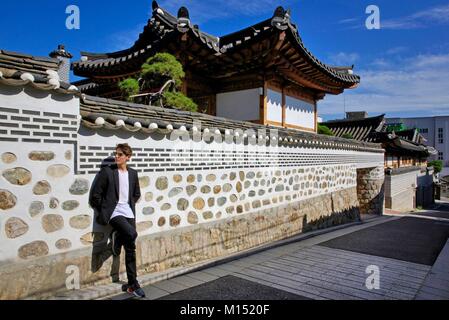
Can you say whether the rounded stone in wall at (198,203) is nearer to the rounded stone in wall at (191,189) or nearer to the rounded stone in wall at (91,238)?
the rounded stone in wall at (191,189)

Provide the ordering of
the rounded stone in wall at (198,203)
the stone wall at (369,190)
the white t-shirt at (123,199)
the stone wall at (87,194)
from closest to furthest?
the stone wall at (87,194), the white t-shirt at (123,199), the rounded stone in wall at (198,203), the stone wall at (369,190)

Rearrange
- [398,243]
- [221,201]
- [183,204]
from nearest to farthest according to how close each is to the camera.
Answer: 1. [183,204]
2. [221,201]
3. [398,243]

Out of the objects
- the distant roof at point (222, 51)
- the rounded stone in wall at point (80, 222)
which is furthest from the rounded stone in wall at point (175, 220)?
the distant roof at point (222, 51)

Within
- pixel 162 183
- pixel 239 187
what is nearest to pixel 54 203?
pixel 162 183

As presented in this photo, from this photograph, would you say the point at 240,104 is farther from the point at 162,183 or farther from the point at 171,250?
the point at 171,250

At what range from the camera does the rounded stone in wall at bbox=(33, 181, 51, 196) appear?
12.7ft

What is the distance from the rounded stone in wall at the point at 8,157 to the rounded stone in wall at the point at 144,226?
2.06 m

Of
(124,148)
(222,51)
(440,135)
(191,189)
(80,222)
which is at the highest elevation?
(440,135)

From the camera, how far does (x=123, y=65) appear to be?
10164 millimetres

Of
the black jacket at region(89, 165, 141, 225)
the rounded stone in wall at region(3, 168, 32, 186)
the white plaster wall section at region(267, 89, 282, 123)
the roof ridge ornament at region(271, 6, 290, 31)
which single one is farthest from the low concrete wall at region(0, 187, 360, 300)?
the roof ridge ornament at region(271, 6, 290, 31)

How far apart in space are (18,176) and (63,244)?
1.07 m

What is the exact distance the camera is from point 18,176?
3701 mm

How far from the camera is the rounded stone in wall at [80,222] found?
13.9 feet
